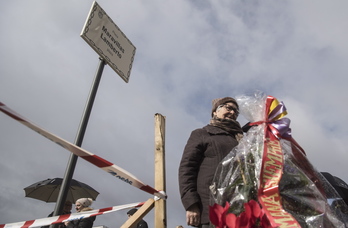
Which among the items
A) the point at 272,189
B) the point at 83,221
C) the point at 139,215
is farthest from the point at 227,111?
the point at 83,221

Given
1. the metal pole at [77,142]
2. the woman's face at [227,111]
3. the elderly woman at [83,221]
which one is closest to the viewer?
the metal pole at [77,142]

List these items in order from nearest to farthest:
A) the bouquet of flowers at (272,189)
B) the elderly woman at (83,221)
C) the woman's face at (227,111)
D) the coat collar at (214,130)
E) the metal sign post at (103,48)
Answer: the bouquet of flowers at (272,189) < the metal sign post at (103,48) < the coat collar at (214,130) < the woman's face at (227,111) < the elderly woman at (83,221)

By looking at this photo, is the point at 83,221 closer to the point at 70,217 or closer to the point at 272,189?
the point at 70,217

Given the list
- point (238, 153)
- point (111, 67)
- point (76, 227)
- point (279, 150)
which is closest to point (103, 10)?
point (111, 67)

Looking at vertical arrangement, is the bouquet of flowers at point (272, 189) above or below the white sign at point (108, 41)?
below

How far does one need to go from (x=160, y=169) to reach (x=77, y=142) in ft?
1.83

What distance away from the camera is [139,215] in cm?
199

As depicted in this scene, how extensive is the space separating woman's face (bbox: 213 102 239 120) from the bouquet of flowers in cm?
53

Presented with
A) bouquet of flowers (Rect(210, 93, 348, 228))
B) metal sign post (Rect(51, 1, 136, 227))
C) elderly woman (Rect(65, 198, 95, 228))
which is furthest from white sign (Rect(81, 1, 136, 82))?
elderly woman (Rect(65, 198, 95, 228))

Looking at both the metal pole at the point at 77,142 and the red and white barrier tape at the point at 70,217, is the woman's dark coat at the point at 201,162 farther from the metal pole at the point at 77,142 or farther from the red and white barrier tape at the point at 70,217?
the metal pole at the point at 77,142

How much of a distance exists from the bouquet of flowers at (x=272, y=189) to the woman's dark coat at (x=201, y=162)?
0.21 meters

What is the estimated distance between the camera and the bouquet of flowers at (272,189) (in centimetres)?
159

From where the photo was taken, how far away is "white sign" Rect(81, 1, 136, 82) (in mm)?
2240

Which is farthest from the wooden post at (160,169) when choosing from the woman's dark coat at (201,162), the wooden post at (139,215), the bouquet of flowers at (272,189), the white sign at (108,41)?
the white sign at (108,41)
